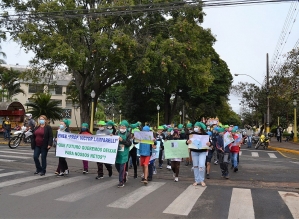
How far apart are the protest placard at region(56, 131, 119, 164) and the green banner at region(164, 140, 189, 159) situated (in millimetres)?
1671

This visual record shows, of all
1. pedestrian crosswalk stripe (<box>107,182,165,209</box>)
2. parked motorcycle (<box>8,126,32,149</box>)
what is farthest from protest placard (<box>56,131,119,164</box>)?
parked motorcycle (<box>8,126,32,149</box>)

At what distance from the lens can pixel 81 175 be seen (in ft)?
35.8

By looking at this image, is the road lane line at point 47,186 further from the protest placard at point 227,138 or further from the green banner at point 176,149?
the protest placard at point 227,138

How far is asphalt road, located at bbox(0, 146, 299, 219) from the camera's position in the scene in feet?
21.8

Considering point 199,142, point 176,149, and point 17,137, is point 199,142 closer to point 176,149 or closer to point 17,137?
point 176,149

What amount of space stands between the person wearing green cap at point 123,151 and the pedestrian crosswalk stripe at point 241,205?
2.89 meters

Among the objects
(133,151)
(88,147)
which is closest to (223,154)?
(133,151)

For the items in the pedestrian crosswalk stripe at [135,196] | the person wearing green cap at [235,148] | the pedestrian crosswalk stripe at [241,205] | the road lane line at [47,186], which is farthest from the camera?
the person wearing green cap at [235,148]

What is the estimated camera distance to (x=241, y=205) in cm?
741

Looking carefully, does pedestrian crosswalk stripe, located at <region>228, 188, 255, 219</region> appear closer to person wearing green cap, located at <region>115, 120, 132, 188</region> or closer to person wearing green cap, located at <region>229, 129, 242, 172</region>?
person wearing green cap, located at <region>115, 120, 132, 188</region>

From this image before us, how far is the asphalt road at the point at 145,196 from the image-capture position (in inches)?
261

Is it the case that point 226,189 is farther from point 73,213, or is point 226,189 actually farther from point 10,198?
point 10,198

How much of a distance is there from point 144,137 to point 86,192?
8.41 ft

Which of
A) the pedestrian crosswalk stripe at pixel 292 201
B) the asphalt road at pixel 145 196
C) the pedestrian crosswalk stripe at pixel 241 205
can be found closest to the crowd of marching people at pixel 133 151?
the asphalt road at pixel 145 196
